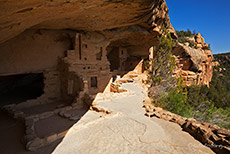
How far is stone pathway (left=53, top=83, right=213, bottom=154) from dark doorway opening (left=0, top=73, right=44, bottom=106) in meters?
6.92

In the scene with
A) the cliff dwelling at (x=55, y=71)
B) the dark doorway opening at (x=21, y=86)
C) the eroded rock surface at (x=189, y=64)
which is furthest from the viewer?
the eroded rock surface at (x=189, y=64)

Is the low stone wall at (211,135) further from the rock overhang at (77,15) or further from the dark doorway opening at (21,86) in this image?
the dark doorway opening at (21,86)

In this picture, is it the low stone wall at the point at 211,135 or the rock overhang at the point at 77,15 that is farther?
the rock overhang at the point at 77,15

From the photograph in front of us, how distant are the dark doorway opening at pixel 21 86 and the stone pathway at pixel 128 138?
692cm

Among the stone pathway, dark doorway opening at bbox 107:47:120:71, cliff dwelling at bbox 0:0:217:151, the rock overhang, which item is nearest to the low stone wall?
the stone pathway

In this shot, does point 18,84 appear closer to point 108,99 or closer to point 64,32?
point 64,32

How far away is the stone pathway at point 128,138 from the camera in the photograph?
2.97 meters

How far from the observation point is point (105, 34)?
936 centimetres

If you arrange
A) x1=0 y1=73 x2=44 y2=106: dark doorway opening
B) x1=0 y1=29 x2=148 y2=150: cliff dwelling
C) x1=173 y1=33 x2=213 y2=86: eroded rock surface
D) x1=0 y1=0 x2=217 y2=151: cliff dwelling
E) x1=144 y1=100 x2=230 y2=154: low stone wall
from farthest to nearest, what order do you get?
1. x1=173 y1=33 x2=213 y2=86: eroded rock surface
2. x1=0 y1=73 x2=44 y2=106: dark doorway opening
3. x1=0 y1=29 x2=148 y2=150: cliff dwelling
4. x1=0 y1=0 x2=217 y2=151: cliff dwelling
5. x1=144 y1=100 x2=230 y2=154: low stone wall

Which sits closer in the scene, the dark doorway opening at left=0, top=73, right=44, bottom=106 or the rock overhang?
the rock overhang

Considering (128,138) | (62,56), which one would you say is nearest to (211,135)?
(128,138)

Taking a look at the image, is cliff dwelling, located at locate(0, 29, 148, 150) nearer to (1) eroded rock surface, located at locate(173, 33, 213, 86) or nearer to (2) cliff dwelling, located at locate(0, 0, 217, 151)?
(2) cliff dwelling, located at locate(0, 0, 217, 151)

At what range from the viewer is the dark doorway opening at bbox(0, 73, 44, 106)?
9586 millimetres

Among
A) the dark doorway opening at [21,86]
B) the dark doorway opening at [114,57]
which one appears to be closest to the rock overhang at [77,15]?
the dark doorway opening at [114,57]
